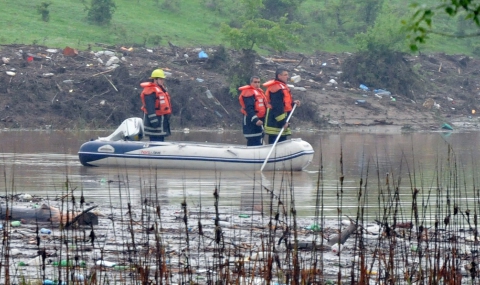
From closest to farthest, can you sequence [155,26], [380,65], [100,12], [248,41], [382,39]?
[248,41], [382,39], [380,65], [100,12], [155,26]

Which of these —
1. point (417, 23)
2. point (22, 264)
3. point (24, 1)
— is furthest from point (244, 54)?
point (417, 23)

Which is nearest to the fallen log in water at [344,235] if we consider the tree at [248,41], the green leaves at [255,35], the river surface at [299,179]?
the river surface at [299,179]

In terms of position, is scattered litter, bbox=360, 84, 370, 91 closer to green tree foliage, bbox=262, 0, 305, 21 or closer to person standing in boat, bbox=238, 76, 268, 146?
green tree foliage, bbox=262, 0, 305, 21

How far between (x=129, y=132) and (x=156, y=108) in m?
0.68

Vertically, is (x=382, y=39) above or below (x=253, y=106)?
above

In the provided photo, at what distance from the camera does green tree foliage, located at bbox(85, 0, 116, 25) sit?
3472 cm

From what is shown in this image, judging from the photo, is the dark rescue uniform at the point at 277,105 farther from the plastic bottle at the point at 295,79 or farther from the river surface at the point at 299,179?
the plastic bottle at the point at 295,79

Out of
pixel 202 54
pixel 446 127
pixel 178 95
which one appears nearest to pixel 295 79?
pixel 202 54

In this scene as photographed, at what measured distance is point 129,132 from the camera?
685 inches

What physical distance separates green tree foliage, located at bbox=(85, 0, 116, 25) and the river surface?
10413mm

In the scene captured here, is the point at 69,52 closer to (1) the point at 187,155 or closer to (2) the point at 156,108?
(2) the point at 156,108

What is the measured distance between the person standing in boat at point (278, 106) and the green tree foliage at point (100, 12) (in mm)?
18548

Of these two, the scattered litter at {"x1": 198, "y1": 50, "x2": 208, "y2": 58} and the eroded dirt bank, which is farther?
the scattered litter at {"x1": 198, "y1": 50, "x2": 208, "y2": 58}

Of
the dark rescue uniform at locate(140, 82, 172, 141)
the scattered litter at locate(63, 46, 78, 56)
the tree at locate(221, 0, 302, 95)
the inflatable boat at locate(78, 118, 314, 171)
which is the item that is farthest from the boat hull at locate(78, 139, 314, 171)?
the scattered litter at locate(63, 46, 78, 56)
